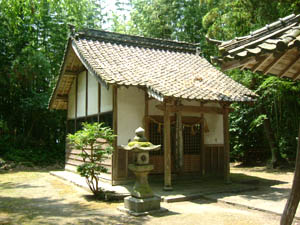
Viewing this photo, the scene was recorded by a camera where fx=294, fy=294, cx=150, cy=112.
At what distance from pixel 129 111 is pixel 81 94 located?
4.16 metres

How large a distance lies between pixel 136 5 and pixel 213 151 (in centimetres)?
2180

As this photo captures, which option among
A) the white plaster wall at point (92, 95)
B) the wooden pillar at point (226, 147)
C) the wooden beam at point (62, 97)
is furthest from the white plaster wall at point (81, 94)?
the wooden pillar at point (226, 147)

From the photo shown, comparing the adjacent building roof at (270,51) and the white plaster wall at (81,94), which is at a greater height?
the white plaster wall at (81,94)

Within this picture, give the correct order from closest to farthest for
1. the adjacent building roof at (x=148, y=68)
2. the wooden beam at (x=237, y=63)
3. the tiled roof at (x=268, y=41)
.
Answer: the tiled roof at (x=268, y=41), the wooden beam at (x=237, y=63), the adjacent building roof at (x=148, y=68)

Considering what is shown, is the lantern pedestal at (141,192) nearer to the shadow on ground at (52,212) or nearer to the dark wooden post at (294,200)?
the shadow on ground at (52,212)

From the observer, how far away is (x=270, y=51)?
3.03 m

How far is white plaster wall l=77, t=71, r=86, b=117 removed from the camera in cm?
1344

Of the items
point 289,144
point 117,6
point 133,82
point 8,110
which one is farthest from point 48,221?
point 117,6

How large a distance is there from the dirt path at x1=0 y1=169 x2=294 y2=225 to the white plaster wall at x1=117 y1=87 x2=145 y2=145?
2371mm

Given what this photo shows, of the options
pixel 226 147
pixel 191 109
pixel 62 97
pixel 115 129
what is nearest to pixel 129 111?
pixel 115 129

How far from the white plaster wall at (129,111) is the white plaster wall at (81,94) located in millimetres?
3549

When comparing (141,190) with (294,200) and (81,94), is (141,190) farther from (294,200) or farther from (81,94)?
(81,94)

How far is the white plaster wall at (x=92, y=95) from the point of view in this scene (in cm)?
1210

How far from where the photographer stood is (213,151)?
39.2 ft
